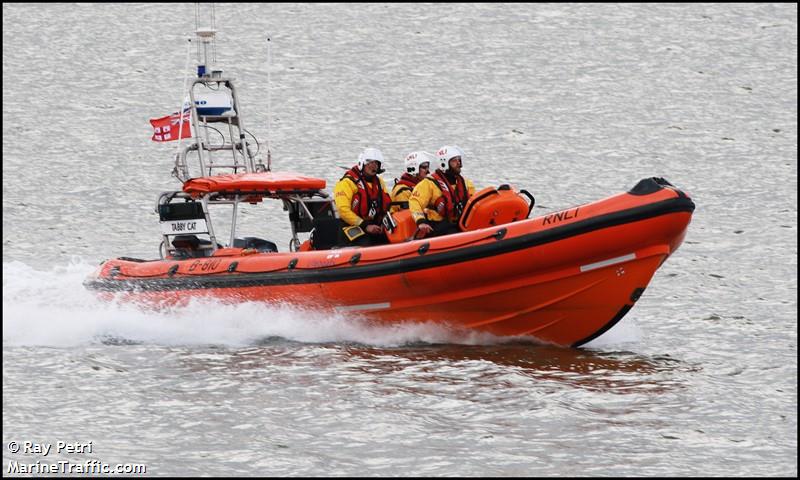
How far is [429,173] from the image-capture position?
12414mm

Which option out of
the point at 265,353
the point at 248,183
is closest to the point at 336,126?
the point at 248,183

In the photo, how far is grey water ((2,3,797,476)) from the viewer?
8.72m

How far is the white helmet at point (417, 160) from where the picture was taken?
40.7 ft

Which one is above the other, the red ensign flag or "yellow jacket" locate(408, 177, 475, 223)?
the red ensign flag

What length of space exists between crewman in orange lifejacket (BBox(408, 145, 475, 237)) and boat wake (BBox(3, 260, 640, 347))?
0.89m

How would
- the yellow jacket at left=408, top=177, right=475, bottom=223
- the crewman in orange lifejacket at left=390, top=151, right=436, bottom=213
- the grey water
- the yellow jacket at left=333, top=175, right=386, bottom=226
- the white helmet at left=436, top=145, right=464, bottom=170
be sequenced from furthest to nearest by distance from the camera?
the crewman in orange lifejacket at left=390, top=151, right=436, bottom=213 → the yellow jacket at left=333, top=175, right=386, bottom=226 → the white helmet at left=436, top=145, right=464, bottom=170 → the yellow jacket at left=408, top=177, right=475, bottom=223 → the grey water

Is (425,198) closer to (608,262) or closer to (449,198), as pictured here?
(449,198)

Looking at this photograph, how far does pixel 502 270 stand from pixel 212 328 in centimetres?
255

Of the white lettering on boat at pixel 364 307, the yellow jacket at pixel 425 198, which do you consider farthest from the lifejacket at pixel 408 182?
the white lettering on boat at pixel 364 307

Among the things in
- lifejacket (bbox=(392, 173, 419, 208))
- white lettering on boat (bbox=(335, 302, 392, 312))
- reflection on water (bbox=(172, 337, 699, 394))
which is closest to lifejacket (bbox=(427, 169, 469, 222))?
lifejacket (bbox=(392, 173, 419, 208))

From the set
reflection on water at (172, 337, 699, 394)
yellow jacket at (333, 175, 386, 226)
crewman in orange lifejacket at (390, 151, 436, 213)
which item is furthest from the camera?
crewman in orange lifejacket at (390, 151, 436, 213)

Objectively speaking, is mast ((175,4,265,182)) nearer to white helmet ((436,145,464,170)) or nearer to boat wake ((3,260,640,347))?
boat wake ((3,260,640,347))

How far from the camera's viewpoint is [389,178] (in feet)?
70.4

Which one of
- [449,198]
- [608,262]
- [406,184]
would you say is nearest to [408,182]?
[406,184]
